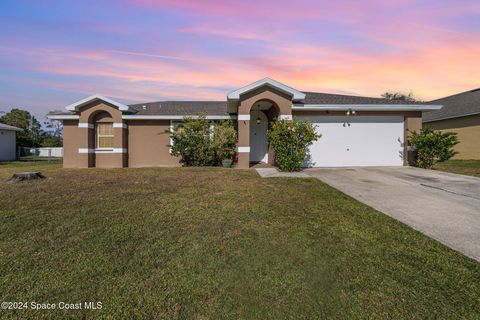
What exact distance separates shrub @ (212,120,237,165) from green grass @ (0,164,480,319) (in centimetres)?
777

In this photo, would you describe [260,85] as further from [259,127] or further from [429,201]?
[429,201]

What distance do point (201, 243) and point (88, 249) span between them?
1.62 meters

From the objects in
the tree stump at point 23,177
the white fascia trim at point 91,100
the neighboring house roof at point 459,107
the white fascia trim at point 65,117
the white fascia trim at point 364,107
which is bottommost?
the tree stump at point 23,177

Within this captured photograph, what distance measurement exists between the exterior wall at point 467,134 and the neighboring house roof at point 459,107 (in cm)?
42

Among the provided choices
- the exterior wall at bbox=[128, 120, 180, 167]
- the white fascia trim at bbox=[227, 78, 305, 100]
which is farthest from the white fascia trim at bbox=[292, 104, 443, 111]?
the exterior wall at bbox=[128, 120, 180, 167]

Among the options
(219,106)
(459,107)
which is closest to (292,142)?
(219,106)

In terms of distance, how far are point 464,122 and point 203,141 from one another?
18998 millimetres

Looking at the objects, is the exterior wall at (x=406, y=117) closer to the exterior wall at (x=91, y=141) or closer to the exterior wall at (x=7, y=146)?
the exterior wall at (x=91, y=141)

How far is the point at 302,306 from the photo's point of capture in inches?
98.9

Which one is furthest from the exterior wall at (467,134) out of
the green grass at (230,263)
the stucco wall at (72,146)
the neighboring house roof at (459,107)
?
the stucco wall at (72,146)

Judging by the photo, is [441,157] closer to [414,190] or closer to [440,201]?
[414,190]

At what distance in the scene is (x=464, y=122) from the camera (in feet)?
61.2

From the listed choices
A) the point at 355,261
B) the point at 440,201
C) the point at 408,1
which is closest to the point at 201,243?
the point at 355,261

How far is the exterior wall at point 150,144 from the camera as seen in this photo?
15055 mm
